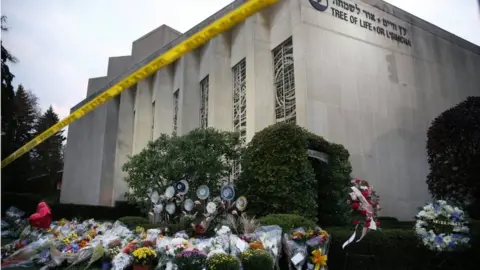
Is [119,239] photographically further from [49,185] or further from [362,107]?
[49,185]

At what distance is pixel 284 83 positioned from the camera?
1520 centimetres

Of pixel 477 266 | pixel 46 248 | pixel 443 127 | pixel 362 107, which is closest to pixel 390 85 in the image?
pixel 362 107

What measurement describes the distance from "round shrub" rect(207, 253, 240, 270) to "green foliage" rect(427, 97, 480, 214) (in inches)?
341

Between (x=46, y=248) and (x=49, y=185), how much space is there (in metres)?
27.0

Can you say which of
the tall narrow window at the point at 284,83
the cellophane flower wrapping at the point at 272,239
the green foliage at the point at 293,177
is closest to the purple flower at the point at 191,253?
the cellophane flower wrapping at the point at 272,239

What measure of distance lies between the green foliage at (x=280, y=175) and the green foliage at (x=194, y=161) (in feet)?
7.14

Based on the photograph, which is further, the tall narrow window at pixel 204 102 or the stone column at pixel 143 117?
the stone column at pixel 143 117

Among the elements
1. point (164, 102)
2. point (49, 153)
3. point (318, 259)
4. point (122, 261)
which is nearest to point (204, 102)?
point (164, 102)

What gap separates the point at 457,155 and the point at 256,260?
9017 mm

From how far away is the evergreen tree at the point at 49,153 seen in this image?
3134 cm

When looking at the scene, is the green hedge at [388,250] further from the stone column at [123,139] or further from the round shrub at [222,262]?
the stone column at [123,139]

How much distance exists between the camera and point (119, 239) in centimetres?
782

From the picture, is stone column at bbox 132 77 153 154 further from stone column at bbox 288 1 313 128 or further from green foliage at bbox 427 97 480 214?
green foliage at bbox 427 97 480 214

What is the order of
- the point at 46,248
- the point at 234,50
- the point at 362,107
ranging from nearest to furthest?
the point at 46,248
the point at 362,107
the point at 234,50
